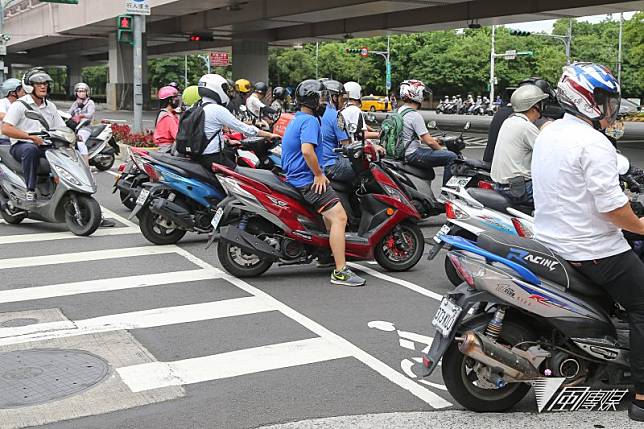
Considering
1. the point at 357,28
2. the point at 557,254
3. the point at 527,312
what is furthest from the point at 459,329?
the point at 357,28

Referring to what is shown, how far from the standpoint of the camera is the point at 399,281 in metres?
7.93

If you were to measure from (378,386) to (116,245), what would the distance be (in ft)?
17.8

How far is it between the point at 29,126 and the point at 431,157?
532cm

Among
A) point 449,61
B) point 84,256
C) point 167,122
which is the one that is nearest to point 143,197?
point 84,256

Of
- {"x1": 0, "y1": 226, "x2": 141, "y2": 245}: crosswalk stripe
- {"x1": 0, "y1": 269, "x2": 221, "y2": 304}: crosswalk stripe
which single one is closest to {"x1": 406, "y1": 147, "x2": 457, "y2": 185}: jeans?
{"x1": 0, "y1": 269, "x2": 221, "y2": 304}: crosswalk stripe

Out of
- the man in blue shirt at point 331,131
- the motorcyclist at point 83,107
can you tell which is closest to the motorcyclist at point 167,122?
the man in blue shirt at point 331,131

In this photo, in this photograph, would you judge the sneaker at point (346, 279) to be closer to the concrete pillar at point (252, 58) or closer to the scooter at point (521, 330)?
the scooter at point (521, 330)

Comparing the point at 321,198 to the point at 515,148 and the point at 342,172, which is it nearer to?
the point at 342,172

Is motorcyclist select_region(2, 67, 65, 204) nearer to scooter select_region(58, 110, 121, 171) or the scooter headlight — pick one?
the scooter headlight

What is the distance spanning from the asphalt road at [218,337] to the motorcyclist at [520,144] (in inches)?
46.4

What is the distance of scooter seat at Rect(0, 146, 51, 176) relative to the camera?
10.4m

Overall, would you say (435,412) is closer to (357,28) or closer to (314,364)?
(314,364)

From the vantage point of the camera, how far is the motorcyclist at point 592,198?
13.8ft

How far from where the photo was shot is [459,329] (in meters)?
4.44
